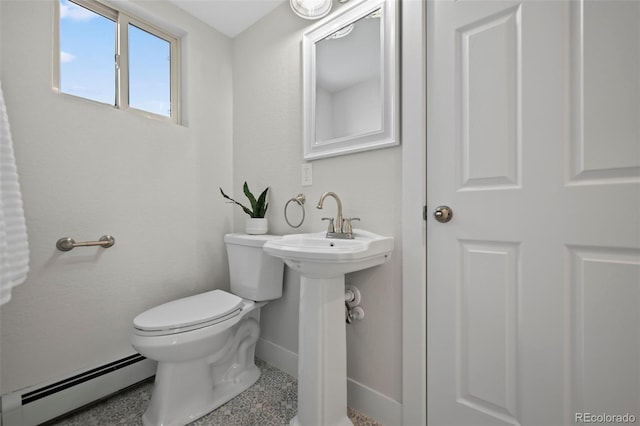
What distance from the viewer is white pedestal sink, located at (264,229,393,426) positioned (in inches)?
40.6

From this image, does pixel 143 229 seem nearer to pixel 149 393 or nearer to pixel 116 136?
pixel 116 136

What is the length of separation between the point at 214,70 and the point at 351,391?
80.8 inches

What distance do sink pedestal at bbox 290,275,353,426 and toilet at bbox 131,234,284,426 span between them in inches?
16.3

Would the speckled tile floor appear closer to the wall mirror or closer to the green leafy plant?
the green leafy plant

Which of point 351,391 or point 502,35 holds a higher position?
point 502,35

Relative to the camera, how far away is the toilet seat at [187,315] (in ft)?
3.62

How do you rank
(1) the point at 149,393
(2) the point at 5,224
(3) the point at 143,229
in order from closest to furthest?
1. (2) the point at 5,224
2. (1) the point at 149,393
3. (3) the point at 143,229

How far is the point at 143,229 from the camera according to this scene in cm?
148

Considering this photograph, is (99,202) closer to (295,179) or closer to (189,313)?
(189,313)

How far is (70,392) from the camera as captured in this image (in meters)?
1.23

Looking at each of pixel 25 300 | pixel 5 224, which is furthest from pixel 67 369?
pixel 5 224

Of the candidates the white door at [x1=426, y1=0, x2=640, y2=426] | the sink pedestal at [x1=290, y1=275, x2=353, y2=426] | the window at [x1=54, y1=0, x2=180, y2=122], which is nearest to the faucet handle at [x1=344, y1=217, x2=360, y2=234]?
the sink pedestal at [x1=290, y1=275, x2=353, y2=426]
